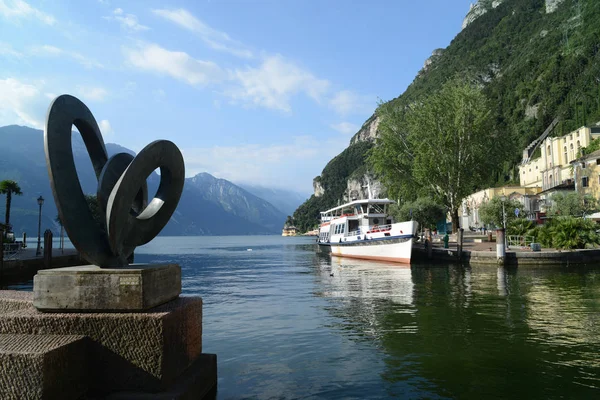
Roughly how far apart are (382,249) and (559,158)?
5515 centimetres

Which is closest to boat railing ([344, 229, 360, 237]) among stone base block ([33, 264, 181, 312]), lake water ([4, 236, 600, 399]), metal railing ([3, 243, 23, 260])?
lake water ([4, 236, 600, 399])

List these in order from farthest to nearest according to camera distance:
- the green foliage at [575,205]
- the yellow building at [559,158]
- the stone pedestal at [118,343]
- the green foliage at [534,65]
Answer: the green foliage at [534,65] → the yellow building at [559,158] → the green foliage at [575,205] → the stone pedestal at [118,343]

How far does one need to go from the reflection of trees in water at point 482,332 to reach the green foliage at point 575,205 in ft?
98.5

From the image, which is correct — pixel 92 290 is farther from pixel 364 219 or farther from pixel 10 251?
pixel 364 219

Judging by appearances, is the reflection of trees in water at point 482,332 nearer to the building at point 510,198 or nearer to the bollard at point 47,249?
the bollard at point 47,249

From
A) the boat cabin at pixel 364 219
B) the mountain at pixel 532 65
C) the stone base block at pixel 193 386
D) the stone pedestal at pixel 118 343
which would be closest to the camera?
the stone base block at pixel 193 386

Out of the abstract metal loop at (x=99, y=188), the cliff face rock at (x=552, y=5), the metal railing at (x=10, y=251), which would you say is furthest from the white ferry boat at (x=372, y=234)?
the cliff face rock at (x=552, y=5)

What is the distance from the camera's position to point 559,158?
75.2 meters

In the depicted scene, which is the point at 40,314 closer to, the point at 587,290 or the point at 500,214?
the point at 587,290

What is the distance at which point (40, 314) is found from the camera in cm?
473

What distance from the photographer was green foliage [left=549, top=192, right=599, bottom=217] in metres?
45.8

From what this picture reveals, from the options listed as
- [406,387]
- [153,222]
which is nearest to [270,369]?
[406,387]

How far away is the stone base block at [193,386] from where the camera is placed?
445cm

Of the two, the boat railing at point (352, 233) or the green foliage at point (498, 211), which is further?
the green foliage at point (498, 211)
